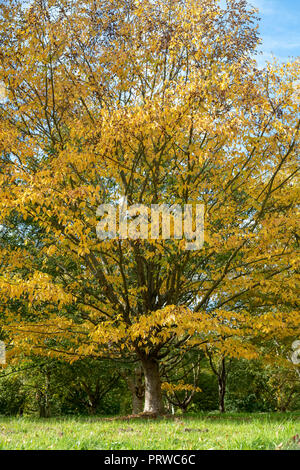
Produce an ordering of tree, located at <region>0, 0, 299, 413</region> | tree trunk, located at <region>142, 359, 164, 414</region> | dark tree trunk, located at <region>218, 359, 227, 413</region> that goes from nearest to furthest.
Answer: tree, located at <region>0, 0, 299, 413</region>, tree trunk, located at <region>142, 359, 164, 414</region>, dark tree trunk, located at <region>218, 359, 227, 413</region>

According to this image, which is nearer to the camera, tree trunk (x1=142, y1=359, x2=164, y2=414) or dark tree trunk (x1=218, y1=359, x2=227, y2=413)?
tree trunk (x1=142, y1=359, x2=164, y2=414)

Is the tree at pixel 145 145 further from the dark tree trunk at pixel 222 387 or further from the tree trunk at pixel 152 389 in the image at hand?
the dark tree trunk at pixel 222 387

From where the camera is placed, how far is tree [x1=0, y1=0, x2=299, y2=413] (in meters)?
6.59

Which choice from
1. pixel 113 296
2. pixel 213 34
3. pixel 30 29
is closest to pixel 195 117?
pixel 213 34

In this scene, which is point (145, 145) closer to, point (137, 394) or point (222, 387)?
point (137, 394)

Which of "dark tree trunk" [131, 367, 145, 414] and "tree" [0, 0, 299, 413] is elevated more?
"tree" [0, 0, 299, 413]

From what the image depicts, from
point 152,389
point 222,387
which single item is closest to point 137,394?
point 222,387

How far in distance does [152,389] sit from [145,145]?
17.8 feet

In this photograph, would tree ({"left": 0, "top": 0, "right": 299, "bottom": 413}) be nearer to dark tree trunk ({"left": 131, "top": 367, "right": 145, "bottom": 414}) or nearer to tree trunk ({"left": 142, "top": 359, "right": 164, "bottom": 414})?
tree trunk ({"left": 142, "top": 359, "right": 164, "bottom": 414})

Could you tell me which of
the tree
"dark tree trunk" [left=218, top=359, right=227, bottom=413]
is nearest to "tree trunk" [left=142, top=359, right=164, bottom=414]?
the tree

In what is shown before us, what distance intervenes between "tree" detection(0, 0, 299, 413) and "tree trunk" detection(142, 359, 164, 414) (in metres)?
0.03

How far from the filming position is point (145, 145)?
24.4 feet
